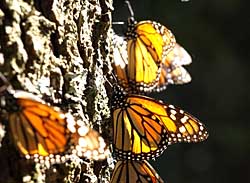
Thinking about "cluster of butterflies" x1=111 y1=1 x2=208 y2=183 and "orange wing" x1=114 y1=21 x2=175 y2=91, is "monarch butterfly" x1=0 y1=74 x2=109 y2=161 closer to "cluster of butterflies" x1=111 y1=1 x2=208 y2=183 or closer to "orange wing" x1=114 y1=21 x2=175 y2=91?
"cluster of butterflies" x1=111 y1=1 x2=208 y2=183

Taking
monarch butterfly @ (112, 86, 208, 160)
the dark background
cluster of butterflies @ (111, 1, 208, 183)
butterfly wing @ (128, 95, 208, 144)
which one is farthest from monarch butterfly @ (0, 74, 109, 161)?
the dark background

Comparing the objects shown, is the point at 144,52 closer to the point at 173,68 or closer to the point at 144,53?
the point at 144,53

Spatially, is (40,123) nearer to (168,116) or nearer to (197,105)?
(168,116)

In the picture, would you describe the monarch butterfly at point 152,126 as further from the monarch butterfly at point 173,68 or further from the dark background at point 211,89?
the dark background at point 211,89

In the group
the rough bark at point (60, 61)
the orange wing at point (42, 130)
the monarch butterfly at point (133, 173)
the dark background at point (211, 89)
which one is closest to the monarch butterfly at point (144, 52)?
the monarch butterfly at point (133, 173)

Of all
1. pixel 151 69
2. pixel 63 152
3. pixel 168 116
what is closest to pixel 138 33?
pixel 151 69

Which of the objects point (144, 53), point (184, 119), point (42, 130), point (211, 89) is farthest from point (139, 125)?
point (211, 89)
